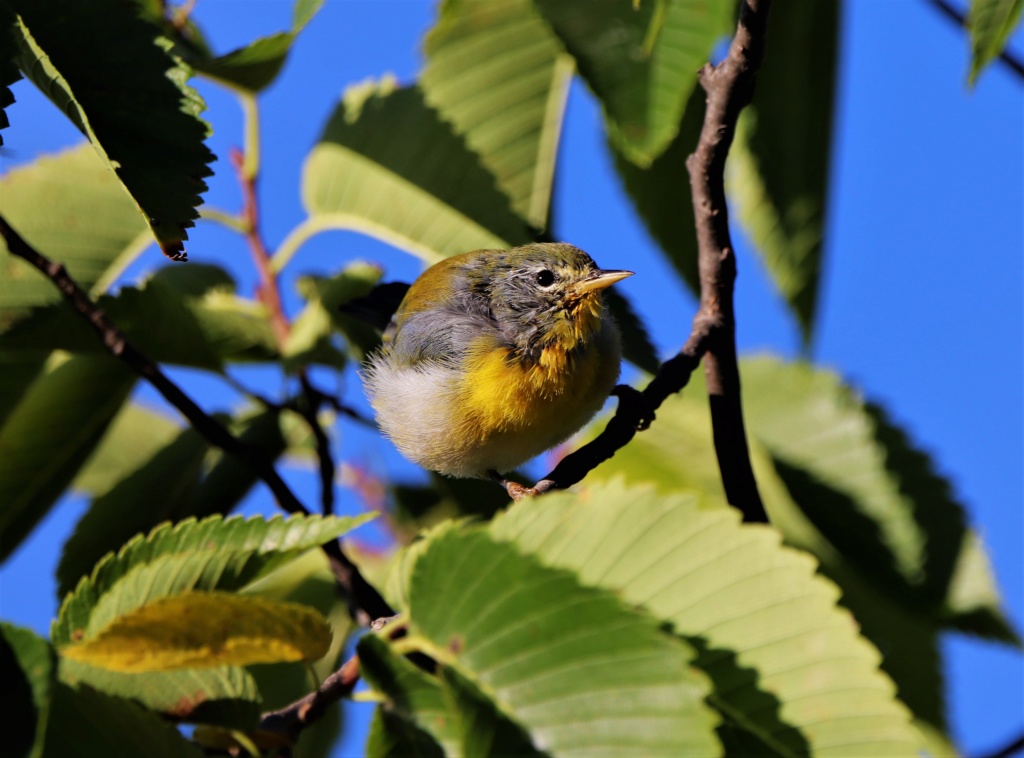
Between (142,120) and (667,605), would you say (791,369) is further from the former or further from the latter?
(142,120)

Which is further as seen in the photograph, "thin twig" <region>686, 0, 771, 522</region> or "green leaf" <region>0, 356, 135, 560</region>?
"green leaf" <region>0, 356, 135, 560</region>

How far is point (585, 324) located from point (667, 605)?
1675 millimetres

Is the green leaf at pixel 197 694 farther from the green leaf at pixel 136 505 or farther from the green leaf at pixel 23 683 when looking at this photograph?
the green leaf at pixel 136 505

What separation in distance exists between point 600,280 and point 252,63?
108cm

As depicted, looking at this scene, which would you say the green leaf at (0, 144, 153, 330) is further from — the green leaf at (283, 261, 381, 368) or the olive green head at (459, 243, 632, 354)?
the olive green head at (459, 243, 632, 354)

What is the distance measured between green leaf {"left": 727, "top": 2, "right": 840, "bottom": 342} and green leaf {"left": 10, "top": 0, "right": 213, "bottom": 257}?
1.65m

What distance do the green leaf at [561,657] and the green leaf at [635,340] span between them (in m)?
1.09

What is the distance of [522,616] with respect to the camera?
1.38m

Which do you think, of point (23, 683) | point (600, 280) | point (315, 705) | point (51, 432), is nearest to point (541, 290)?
point (600, 280)

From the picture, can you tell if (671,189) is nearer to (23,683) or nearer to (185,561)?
(185,561)

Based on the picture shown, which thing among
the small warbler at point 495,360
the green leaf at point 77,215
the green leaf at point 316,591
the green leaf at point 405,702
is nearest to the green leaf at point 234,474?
the green leaf at point 316,591

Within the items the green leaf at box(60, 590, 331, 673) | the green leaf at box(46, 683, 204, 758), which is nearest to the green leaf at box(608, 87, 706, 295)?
the green leaf at box(60, 590, 331, 673)

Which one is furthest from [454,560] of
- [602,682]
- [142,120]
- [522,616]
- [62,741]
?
[142,120]

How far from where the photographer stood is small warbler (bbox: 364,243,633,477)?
9.52 feet
